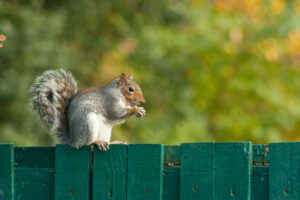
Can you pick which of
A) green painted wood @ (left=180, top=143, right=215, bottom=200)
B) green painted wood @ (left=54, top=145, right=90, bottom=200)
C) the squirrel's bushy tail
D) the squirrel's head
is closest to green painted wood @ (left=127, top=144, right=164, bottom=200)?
green painted wood @ (left=180, top=143, right=215, bottom=200)

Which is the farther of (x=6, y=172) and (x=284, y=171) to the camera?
(x=6, y=172)

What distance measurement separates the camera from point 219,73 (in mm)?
6457

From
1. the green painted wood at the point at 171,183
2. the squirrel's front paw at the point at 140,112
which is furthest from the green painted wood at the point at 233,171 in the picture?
→ the squirrel's front paw at the point at 140,112

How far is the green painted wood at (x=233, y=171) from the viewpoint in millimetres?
2258

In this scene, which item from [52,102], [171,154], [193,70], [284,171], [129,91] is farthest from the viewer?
[193,70]

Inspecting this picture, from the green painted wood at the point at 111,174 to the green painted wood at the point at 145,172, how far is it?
0.03 meters

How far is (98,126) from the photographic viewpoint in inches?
117

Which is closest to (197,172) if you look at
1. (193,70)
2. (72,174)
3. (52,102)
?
(72,174)

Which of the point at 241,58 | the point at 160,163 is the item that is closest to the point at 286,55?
the point at 241,58

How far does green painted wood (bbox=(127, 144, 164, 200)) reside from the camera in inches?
94.3

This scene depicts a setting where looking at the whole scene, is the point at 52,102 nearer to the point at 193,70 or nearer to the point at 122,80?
the point at 122,80

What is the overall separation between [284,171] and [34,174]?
1.18 meters

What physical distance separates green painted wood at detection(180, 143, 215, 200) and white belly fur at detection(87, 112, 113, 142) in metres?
0.65

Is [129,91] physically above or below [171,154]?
above
